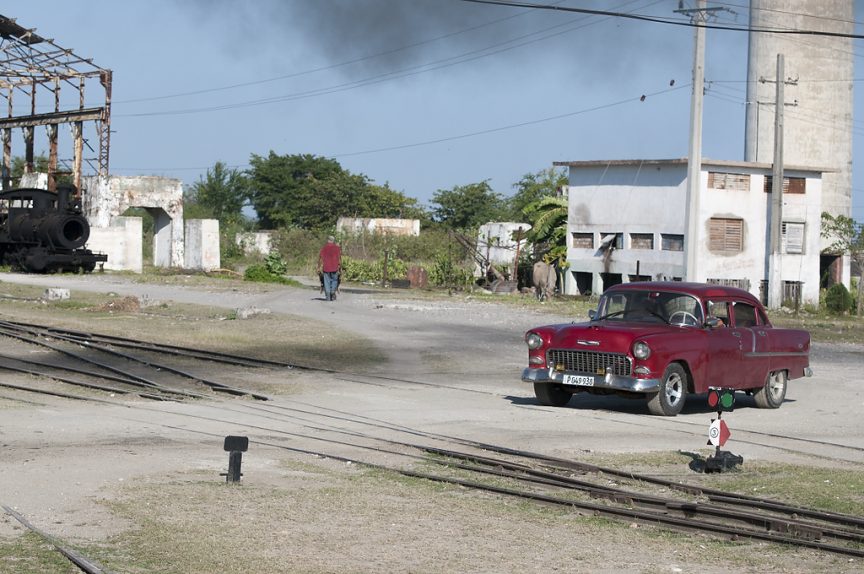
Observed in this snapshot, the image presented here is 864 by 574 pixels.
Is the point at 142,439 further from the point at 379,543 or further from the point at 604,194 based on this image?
the point at 604,194

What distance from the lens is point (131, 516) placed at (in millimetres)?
8328

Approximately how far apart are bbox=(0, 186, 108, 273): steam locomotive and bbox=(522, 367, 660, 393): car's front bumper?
35.3 m

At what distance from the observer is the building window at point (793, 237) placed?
47.2 m

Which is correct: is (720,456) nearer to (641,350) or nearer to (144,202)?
(641,350)

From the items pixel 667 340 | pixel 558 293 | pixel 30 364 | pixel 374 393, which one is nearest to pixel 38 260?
pixel 558 293

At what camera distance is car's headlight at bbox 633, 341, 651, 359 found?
1452cm

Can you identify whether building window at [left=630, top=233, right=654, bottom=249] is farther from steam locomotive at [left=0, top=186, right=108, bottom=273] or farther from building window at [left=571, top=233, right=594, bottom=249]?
steam locomotive at [left=0, top=186, right=108, bottom=273]

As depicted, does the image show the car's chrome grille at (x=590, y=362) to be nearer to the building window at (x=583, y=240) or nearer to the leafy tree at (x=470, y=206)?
the building window at (x=583, y=240)

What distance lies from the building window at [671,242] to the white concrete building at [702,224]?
0.12 ft

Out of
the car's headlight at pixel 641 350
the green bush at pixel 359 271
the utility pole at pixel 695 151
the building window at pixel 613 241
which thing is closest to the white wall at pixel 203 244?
the green bush at pixel 359 271

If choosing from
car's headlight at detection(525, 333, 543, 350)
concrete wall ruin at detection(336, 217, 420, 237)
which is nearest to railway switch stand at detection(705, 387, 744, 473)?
car's headlight at detection(525, 333, 543, 350)

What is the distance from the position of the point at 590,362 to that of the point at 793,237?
114 feet

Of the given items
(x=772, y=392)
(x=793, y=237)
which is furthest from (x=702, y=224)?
(x=772, y=392)

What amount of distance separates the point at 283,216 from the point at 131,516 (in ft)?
286
